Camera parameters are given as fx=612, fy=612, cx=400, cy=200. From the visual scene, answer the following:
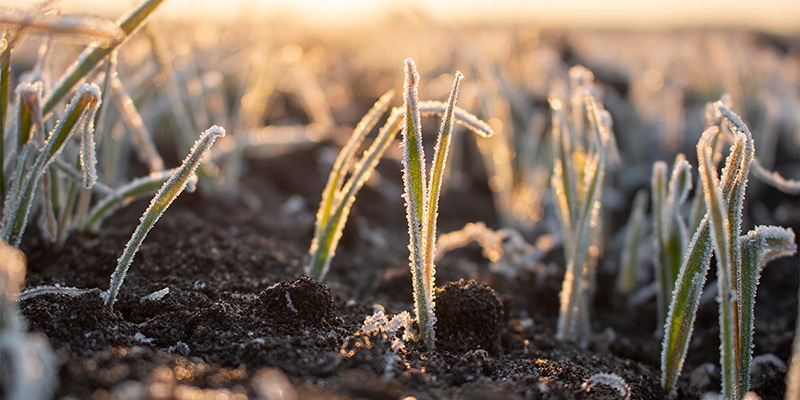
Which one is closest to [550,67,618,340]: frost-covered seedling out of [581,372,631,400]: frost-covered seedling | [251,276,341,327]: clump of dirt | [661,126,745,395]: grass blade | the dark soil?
the dark soil

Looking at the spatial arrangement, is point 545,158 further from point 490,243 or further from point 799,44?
point 799,44

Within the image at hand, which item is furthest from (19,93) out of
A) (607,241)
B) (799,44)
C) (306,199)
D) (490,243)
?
(799,44)

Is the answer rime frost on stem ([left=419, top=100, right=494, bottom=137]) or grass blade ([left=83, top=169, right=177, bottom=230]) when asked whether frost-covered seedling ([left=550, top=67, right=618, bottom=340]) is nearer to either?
rime frost on stem ([left=419, top=100, right=494, bottom=137])

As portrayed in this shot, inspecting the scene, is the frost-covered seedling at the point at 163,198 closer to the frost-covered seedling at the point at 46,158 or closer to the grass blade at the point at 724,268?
the frost-covered seedling at the point at 46,158

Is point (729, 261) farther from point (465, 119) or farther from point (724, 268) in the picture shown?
point (465, 119)

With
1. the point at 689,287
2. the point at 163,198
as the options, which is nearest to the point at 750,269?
the point at 689,287
